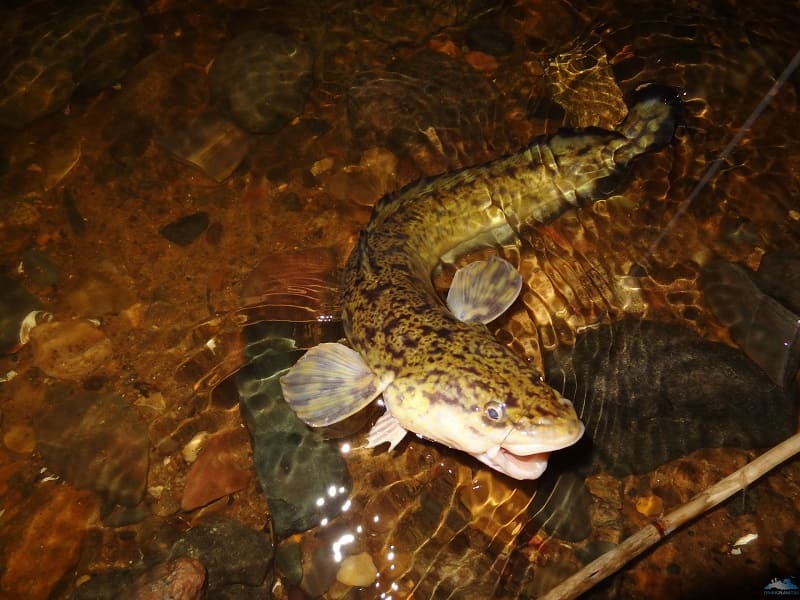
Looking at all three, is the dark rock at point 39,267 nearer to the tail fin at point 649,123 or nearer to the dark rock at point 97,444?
the dark rock at point 97,444

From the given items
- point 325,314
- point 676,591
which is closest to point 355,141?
point 325,314

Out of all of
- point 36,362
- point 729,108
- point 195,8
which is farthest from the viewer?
point 195,8

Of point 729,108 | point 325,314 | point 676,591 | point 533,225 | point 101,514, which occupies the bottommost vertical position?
point 101,514

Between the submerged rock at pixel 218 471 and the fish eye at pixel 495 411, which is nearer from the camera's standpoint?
the fish eye at pixel 495 411

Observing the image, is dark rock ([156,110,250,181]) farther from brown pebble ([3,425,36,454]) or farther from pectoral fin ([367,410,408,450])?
pectoral fin ([367,410,408,450])

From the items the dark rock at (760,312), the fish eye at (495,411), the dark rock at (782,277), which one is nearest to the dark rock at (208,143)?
the fish eye at (495,411)

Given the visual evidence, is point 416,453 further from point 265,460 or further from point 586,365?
point 586,365

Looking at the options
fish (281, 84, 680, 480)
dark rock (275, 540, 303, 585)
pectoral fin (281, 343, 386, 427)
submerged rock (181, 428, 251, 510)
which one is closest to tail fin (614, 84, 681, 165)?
fish (281, 84, 680, 480)
